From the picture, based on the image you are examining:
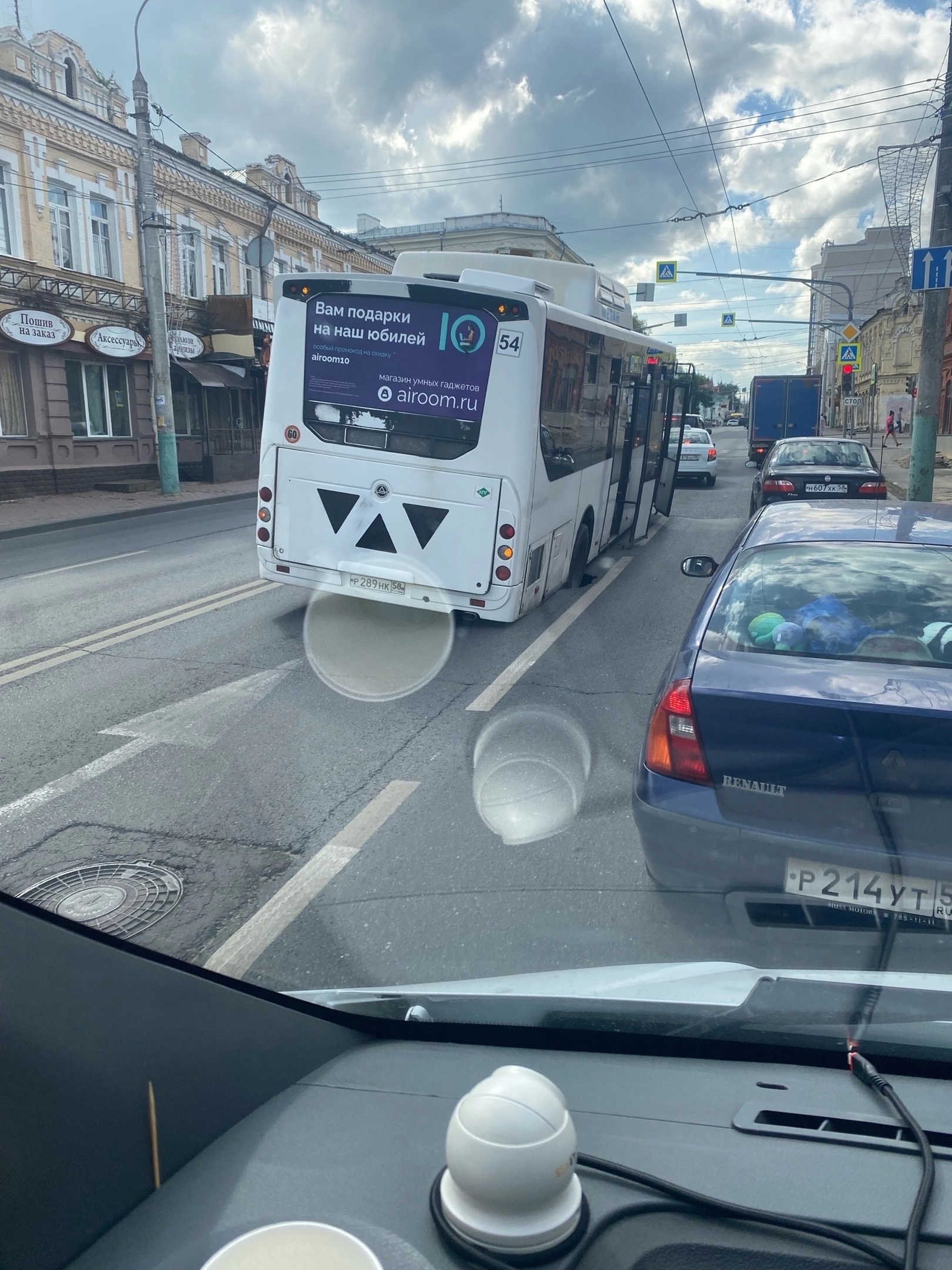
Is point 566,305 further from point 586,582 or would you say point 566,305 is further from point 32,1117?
point 32,1117

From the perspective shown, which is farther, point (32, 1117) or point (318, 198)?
point (318, 198)

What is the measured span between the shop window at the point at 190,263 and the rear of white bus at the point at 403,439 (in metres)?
22.6

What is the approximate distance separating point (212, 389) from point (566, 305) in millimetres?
21343

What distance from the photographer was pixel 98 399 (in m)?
25.3

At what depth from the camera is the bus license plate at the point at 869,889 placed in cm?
326

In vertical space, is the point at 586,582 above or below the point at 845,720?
below

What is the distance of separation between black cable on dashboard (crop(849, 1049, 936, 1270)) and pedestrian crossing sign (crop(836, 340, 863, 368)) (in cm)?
3048

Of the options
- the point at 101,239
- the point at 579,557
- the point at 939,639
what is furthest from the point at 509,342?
the point at 101,239

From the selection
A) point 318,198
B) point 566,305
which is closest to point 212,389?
point 318,198

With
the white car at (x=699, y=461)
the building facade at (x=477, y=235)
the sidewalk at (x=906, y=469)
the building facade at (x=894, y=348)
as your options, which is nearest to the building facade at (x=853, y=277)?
the building facade at (x=894, y=348)

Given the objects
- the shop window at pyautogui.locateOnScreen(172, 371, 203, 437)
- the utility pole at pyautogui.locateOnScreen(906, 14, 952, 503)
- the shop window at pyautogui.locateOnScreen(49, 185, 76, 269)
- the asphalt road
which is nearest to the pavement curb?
the shop window at pyautogui.locateOnScreen(172, 371, 203, 437)

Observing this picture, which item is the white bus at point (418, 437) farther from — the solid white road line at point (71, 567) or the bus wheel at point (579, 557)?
the solid white road line at point (71, 567)

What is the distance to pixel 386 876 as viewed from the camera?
4.34 meters

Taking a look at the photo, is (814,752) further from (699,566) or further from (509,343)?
(509,343)
